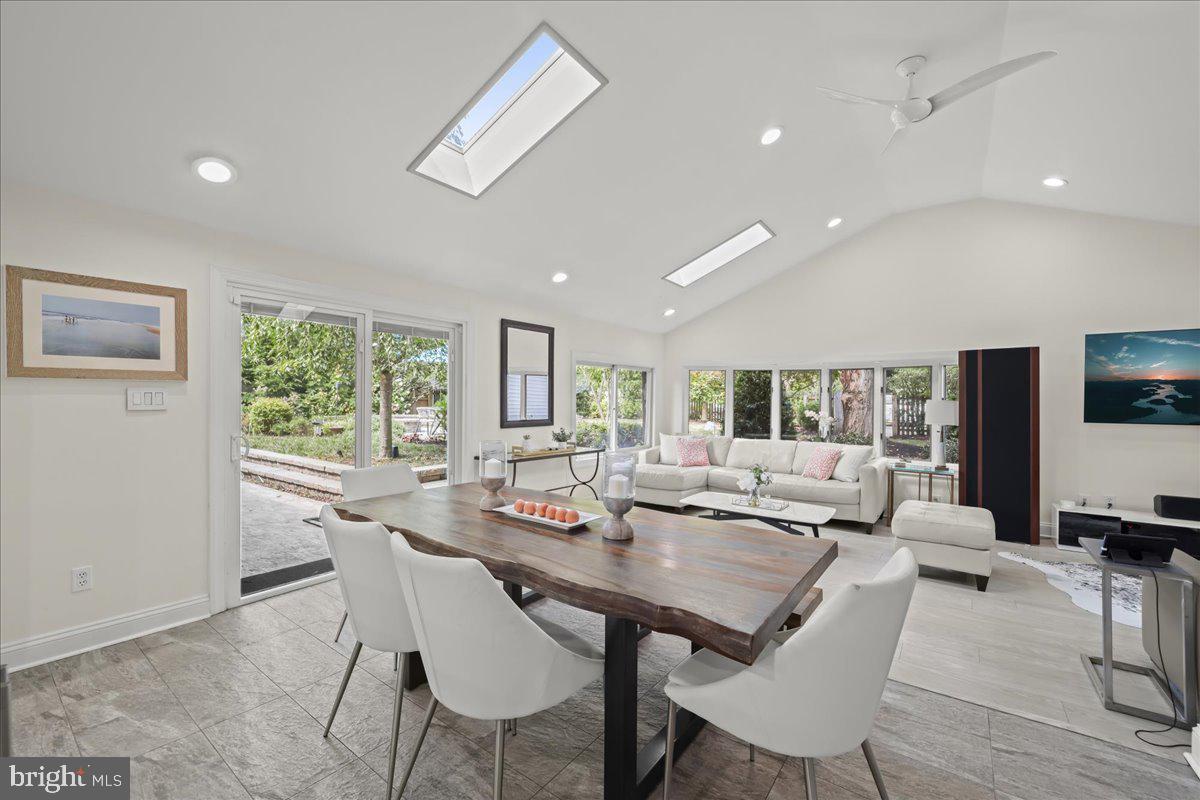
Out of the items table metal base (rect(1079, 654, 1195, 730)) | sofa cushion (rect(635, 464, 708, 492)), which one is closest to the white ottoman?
table metal base (rect(1079, 654, 1195, 730))

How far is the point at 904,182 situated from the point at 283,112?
5.11m

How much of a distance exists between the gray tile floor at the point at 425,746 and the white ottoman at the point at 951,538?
1637 millimetres

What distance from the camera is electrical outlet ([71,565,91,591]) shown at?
2525mm

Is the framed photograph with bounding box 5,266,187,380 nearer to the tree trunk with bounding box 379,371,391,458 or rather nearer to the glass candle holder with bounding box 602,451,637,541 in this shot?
the tree trunk with bounding box 379,371,391,458

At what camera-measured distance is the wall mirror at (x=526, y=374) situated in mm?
4934

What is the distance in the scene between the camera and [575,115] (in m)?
2.94

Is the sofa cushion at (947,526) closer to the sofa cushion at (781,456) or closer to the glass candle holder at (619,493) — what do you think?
the sofa cushion at (781,456)

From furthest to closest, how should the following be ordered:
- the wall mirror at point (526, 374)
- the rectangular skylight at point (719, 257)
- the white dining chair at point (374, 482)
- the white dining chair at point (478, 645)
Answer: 1. the rectangular skylight at point (719, 257)
2. the wall mirror at point (526, 374)
3. the white dining chair at point (374, 482)
4. the white dining chair at point (478, 645)

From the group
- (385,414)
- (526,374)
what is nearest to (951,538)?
(526,374)

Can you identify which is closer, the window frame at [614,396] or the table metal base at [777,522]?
the table metal base at [777,522]

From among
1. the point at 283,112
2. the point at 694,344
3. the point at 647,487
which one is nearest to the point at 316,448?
the point at 283,112

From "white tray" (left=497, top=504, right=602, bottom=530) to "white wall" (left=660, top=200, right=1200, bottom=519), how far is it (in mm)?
5070

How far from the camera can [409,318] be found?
161 inches

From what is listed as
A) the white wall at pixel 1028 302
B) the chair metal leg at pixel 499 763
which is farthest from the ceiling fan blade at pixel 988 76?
the chair metal leg at pixel 499 763
